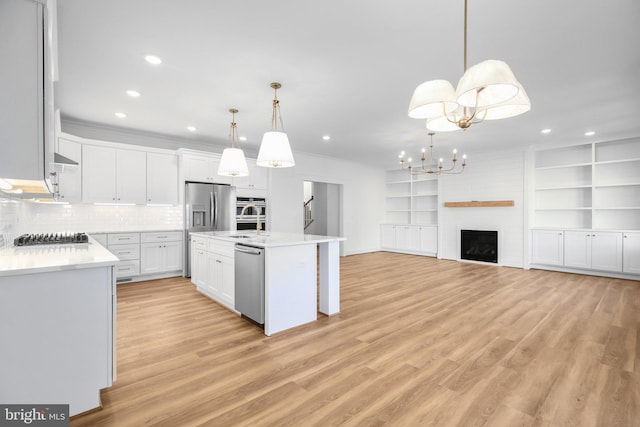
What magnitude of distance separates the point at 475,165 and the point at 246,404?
292 inches

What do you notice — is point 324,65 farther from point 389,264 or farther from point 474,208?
point 474,208

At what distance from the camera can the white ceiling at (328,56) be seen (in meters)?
2.16

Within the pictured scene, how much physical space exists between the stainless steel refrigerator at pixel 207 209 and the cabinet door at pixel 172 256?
16 centimetres

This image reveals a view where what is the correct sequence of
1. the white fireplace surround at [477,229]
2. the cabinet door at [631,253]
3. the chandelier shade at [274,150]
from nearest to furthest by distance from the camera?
the chandelier shade at [274,150] < the cabinet door at [631,253] < the white fireplace surround at [477,229]

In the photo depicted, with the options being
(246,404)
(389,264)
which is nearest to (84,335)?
(246,404)

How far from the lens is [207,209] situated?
5586mm

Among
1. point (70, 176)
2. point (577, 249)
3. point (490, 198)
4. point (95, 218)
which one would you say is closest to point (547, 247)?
point (577, 249)

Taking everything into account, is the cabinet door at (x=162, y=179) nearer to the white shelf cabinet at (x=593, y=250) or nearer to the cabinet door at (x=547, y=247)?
the cabinet door at (x=547, y=247)

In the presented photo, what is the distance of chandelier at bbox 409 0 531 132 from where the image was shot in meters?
1.54

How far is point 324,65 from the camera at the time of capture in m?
2.95

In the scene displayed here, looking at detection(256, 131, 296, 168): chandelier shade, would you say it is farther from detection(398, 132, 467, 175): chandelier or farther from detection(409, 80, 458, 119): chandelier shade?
detection(398, 132, 467, 175): chandelier

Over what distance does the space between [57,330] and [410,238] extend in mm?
8108

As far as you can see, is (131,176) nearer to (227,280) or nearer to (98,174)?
(98,174)

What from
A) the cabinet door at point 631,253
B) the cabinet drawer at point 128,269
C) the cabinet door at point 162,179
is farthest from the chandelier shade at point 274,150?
the cabinet door at point 631,253
